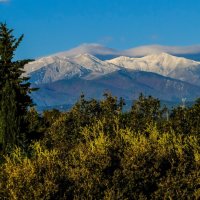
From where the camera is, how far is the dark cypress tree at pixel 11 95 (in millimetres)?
61922

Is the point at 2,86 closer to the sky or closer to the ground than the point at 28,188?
closer to the sky

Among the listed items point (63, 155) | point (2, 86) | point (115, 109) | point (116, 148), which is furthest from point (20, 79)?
point (115, 109)

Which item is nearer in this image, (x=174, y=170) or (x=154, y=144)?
(x=174, y=170)

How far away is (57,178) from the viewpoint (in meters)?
34.3

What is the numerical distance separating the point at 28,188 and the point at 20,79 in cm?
3636

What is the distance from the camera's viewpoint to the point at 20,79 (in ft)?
224

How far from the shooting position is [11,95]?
212ft

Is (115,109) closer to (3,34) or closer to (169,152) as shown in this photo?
(3,34)

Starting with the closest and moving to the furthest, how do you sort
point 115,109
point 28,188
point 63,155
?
point 28,188 < point 63,155 < point 115,109

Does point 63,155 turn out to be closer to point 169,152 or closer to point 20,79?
point 169,152

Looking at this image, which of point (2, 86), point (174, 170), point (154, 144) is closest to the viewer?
point (174, 170)

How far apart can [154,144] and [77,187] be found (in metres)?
8.23

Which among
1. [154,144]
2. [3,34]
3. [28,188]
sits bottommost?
[28,188]

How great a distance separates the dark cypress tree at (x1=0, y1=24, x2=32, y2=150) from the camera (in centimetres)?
6192
